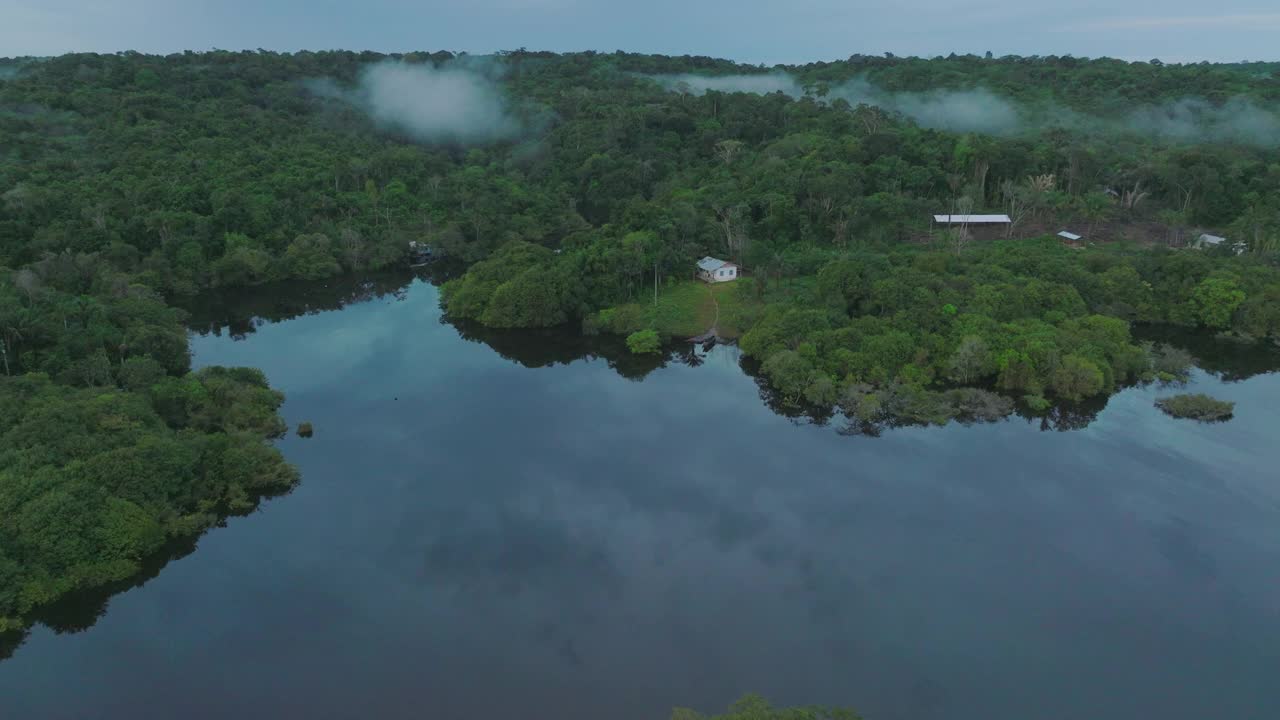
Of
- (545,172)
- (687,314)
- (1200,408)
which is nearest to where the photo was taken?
(1200,408)

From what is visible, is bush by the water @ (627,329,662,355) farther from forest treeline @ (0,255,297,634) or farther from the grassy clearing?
forest treeline @ (0,255,297,634)

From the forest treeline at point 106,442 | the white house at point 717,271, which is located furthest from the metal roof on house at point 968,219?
the forest treeline at point 106,442

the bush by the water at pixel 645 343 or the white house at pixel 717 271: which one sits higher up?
the white house at pixel 717 271

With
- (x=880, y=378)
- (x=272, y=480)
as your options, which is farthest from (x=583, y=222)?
(x=272, y=480)

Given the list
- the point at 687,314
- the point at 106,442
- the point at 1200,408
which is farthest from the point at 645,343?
the point at 1200,408

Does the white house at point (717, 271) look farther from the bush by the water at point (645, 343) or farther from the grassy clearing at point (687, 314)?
the bush by the water at point (645, 343)

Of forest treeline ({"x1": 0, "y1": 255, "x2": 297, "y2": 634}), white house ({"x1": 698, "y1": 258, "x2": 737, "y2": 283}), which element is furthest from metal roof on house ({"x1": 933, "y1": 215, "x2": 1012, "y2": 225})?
forest treeline ({"x1": 0, "y1": 255, "x2": 297, "y2": 634})

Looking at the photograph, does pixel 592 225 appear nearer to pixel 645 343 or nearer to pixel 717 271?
pixel 717 271
